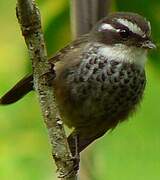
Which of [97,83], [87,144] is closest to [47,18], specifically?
[97,83]

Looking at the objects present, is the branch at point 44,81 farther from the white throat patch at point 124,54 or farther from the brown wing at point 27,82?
the white throat patch at point 124,54

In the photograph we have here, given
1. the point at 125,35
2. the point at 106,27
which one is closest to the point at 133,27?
the point at 125,35

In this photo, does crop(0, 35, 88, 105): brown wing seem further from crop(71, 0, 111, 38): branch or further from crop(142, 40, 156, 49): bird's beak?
crop(142, 40, 156, 49): bird's beak

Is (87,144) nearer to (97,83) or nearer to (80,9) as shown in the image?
(97,83)

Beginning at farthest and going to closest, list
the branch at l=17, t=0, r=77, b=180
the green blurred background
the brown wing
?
the brown wing < the green blurred background < the branch at l=17, t=0, r=77, b=180

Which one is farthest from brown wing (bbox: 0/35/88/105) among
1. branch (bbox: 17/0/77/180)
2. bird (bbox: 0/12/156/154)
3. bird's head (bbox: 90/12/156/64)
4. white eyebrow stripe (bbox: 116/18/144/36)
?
branch (bbox: 17/0/77/180)

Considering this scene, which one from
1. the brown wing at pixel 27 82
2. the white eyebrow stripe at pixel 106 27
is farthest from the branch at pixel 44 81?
the white eyebrow stripe at pixel 106 27

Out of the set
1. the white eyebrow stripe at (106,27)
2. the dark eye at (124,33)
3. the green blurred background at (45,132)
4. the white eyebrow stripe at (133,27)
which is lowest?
the green blurred background at (45,132)
